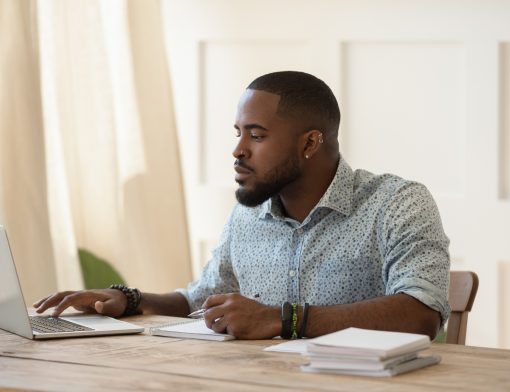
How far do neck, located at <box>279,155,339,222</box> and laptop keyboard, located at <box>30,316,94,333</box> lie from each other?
1.86 ft

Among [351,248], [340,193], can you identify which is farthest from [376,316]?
[340,193]

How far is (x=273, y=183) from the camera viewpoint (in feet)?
7.32

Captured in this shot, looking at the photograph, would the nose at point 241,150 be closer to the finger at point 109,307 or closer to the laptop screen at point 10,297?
the finger at point 109,307

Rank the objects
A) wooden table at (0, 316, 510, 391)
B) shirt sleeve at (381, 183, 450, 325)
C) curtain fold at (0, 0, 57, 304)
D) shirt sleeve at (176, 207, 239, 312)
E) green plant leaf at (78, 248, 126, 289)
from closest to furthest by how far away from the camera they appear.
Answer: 1. wooden table at (0, 316, 510, 391)
2. shirt sleeve at (381, 183, 450, 325)
3. shirt sleeve at (176, 207, 239, 312)
4. curtain fold at (0, 0, 57, 304)
5. green plant leaf at (78, 248, 126, 289)

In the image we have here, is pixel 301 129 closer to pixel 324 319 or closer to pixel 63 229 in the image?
A: pixel 324 319

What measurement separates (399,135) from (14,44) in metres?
1.25

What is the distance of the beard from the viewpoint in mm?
2227

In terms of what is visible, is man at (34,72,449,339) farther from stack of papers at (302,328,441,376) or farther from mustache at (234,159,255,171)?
stack of papers at (302,328,441,376)

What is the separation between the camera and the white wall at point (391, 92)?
3.17 meters

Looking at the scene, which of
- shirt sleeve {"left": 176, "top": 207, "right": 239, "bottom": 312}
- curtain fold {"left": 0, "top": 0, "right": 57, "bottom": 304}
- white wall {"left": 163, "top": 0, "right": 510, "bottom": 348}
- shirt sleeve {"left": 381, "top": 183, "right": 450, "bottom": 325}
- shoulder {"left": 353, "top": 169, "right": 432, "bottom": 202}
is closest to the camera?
Answer: shirt sleeve {"left": 381, "top": 183, "right": 450, "bottom": 325}

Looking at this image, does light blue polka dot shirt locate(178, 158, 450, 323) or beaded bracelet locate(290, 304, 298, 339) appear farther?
light blue polka dot shirt locate(178, 158, 450, 323)

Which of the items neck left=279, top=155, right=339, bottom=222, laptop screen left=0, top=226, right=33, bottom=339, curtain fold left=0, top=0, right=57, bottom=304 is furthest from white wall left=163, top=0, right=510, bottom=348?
laptop screen left=0, top=226, right=33, bottom=339

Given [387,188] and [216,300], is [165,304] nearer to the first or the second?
[216,300]

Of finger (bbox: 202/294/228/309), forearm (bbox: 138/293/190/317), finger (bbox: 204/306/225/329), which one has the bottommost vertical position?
forearm (bbox: 138/293/190/317)
